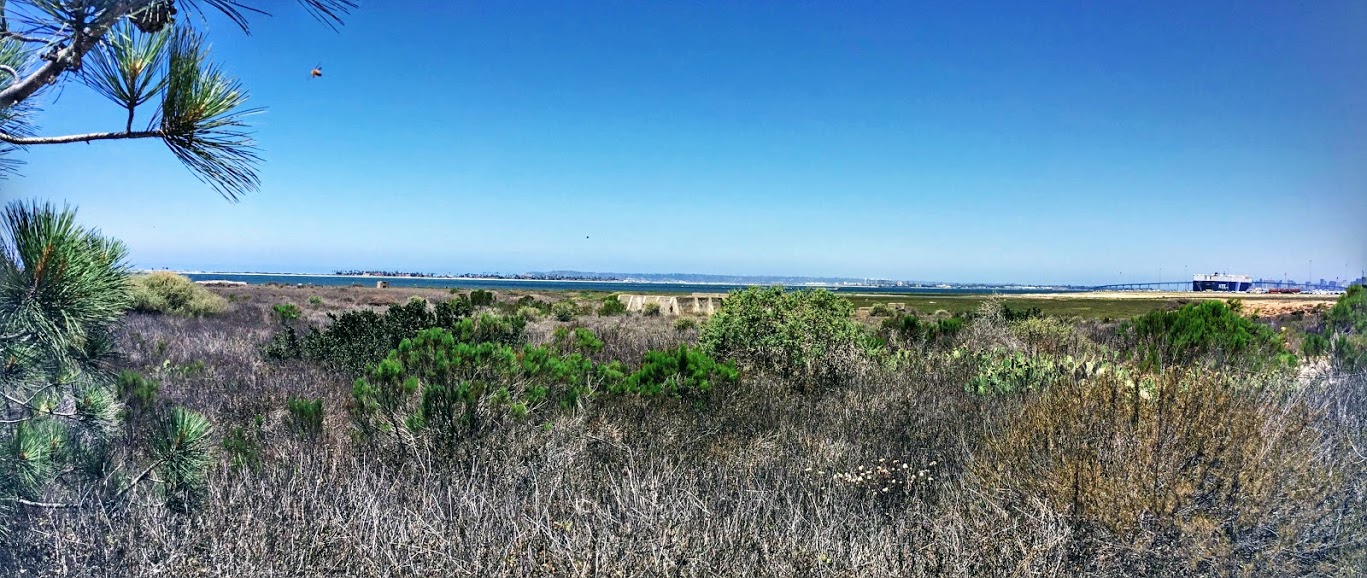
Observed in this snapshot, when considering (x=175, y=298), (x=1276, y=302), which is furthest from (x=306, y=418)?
(x=1276, y=302)

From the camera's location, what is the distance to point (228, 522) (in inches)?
111

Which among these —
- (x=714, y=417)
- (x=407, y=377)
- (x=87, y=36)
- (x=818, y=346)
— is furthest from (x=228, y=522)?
(x=818, y=346)

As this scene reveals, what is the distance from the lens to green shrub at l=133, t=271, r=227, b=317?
1706 centimetres

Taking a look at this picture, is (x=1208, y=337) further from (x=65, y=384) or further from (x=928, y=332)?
(x=65, y=384)

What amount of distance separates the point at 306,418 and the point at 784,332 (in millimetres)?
5670

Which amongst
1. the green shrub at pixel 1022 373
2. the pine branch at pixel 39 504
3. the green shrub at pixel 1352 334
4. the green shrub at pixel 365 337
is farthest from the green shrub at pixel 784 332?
the pine branch at pixel 39 504

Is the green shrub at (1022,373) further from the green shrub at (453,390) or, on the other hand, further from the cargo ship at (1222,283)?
the cargo ship at (1222,283)

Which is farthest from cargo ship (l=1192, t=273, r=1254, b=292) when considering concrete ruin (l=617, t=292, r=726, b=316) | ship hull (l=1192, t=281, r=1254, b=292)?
concrete ruin (l=617, t=292, r=726, b=316)

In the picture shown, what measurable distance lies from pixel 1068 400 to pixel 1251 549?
1.02 metres

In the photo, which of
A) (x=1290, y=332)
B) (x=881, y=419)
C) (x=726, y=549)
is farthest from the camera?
(x=1290, y=332)

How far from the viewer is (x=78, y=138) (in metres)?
1.88

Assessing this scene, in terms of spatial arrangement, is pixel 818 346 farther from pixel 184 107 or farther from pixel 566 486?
pixel 184 107

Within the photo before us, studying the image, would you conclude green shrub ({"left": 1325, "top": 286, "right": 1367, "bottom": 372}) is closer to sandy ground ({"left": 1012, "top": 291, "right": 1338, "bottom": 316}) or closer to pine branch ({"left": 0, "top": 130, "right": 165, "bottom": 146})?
pine branch ({"left": 0, "top": 130, "right": 165, "bottom": 146})

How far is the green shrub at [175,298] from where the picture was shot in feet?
56.0
